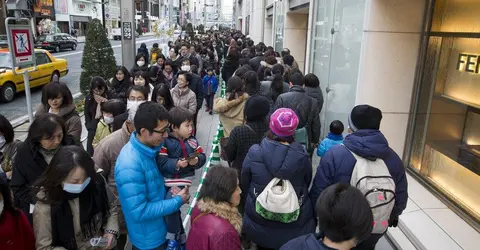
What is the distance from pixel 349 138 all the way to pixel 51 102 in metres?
3.42

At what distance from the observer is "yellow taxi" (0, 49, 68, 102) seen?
1268 centimetres

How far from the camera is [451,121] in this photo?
539 cm

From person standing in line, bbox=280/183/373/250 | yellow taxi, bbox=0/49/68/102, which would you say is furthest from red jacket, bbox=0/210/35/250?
yellow taxi, bbox=0/49/68/102

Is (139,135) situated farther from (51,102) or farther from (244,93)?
(244,93)

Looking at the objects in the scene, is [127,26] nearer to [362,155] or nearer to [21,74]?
[21,74]

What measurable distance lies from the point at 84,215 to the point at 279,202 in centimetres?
143

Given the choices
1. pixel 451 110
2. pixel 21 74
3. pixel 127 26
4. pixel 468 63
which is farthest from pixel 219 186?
pixel 21 74

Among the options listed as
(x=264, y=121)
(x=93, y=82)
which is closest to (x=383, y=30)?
(x=264, y=121)

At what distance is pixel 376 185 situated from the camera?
2934 mm

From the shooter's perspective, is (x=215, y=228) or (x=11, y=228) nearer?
(x=215, y=228)

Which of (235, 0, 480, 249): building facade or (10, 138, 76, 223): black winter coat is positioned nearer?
(10, 138, 76, 223): black winter coat

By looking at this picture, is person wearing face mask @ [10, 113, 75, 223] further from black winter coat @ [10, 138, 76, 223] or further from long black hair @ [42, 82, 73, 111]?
long black hair @ [42, 82, 73, 111]

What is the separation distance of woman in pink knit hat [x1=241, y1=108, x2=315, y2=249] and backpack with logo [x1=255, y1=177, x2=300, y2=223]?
0.13ft

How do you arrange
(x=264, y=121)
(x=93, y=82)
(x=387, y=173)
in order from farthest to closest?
(x=93, y=82)
(x=264, y=121)
(x=387, y=173)
